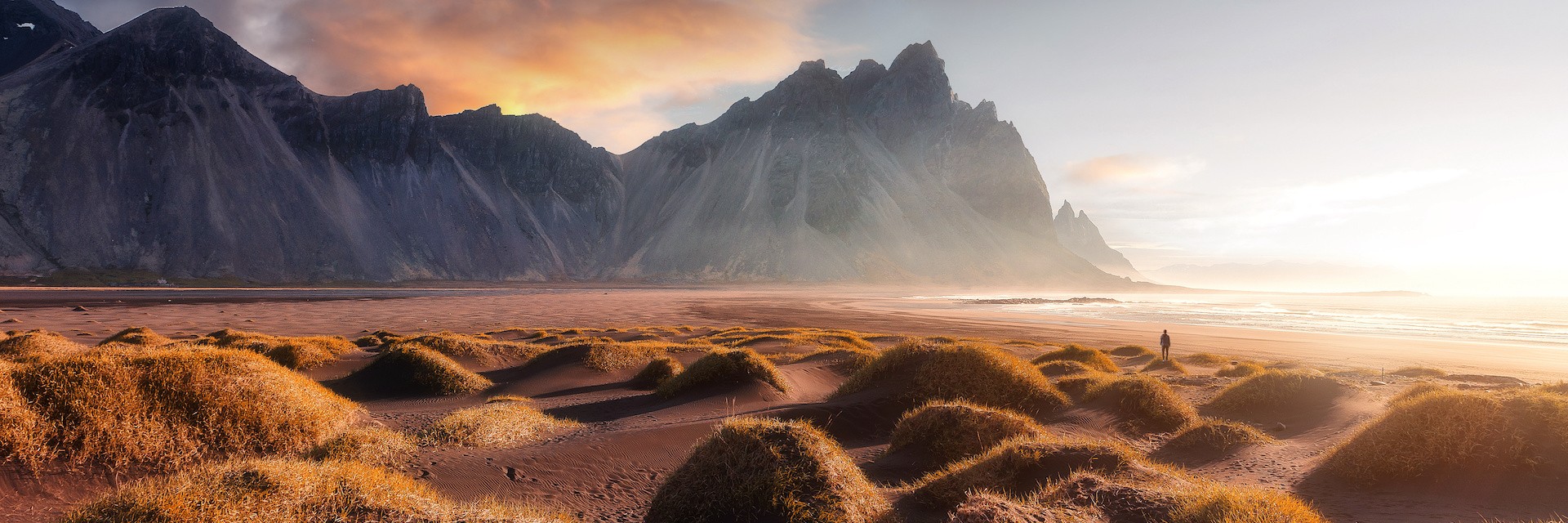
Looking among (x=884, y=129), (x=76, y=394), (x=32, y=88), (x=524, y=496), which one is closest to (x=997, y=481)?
(x=524, y=496)

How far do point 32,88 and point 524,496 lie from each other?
150 m

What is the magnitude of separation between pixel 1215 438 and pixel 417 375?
1893 cm

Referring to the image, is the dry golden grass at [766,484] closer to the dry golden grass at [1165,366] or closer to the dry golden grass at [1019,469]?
the dry golden grass at [1019,469]

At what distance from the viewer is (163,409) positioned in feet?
25.7

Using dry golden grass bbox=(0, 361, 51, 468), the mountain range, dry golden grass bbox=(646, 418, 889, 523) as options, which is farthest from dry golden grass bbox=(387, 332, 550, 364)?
the mountain range

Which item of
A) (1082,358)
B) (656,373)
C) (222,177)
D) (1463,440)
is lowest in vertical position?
(656,373)

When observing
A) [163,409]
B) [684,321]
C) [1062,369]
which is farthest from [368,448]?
[684,321]

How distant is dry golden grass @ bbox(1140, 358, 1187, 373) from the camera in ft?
73.7

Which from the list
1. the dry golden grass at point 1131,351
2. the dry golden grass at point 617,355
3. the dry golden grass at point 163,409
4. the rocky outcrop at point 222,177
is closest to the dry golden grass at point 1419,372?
the dry golden grass at point 1131,351

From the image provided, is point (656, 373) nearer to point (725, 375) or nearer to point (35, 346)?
point (725, 375)

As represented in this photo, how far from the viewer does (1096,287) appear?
591ft

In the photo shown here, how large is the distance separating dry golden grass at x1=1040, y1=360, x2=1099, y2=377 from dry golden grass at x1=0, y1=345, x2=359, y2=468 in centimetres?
1853

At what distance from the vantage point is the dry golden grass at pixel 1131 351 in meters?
28.6

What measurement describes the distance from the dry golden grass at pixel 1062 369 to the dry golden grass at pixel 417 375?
56.8ft
